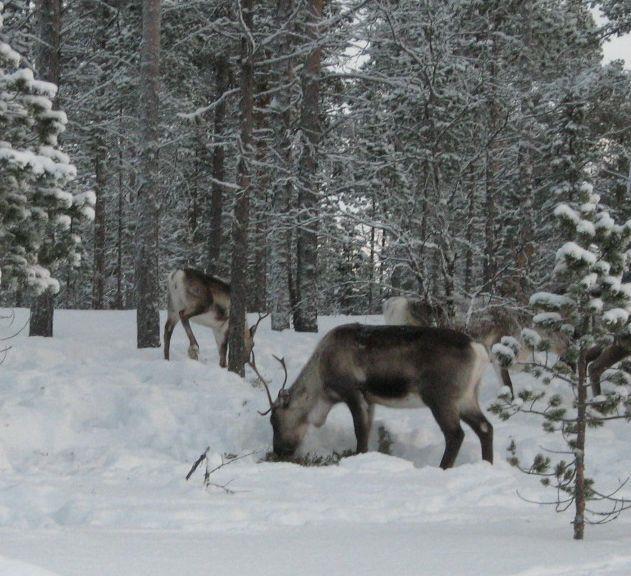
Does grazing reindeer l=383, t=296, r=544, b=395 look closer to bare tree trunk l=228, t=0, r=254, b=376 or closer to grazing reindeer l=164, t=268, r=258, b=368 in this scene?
bare tree trunk l=228, t=0, r=254, b=376

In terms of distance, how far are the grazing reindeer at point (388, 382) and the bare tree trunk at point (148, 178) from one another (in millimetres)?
4486

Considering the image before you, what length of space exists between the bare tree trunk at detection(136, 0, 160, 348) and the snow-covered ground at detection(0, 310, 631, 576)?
1000 millimetres

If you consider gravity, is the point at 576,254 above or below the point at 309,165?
below

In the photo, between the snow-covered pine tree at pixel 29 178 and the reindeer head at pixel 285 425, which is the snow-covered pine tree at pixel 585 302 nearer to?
the reindeer head at pixel 285 425

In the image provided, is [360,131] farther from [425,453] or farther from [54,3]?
[425,453]

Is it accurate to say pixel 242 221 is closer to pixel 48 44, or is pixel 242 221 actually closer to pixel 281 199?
pixel 281 199

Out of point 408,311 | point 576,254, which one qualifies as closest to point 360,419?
point 576,254

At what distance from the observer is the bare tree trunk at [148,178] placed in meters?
13.3

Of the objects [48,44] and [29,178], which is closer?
[29,178]

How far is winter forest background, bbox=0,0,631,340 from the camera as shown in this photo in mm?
12508

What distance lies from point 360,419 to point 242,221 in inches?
151

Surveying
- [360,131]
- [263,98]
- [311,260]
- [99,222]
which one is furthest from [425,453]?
[99,222]

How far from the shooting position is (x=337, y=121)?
16.6 m

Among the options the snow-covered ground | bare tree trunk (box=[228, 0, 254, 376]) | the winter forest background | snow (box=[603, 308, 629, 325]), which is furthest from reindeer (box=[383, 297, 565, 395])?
snow (box=[603, 308, 629, 325])
